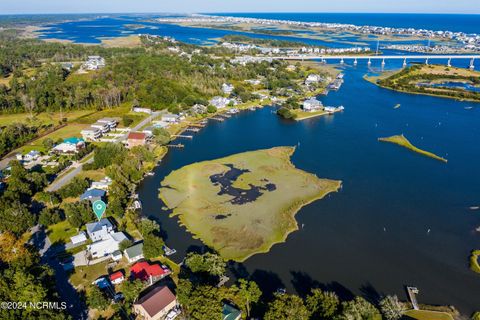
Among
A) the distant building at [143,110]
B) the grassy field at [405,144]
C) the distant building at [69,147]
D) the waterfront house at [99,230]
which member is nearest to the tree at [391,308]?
the waterfront house at [99,230]

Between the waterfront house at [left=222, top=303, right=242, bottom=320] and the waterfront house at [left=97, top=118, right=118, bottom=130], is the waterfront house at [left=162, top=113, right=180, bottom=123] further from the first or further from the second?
the waterfront house at [left=222, top=303, right=242, bottom=320]

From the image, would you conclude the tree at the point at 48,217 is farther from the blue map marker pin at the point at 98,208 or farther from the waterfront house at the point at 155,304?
the waterfront house at the point at 155,304

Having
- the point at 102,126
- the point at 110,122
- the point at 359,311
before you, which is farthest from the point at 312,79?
the point at 359,311

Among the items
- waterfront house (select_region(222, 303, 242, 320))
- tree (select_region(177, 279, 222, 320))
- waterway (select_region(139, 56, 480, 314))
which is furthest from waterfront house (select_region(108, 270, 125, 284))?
waterfront house (select_region(222, 303, 242, 320))

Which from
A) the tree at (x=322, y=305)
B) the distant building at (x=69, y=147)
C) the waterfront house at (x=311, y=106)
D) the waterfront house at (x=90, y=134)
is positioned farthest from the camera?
the waterfront house at (x=311, y=106)

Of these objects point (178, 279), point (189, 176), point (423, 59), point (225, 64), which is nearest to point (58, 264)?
point (178, 279)

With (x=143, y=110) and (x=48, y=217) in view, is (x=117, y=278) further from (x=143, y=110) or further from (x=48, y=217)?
(x=143, y=110)

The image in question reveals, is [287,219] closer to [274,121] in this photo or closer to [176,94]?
[274,121]
